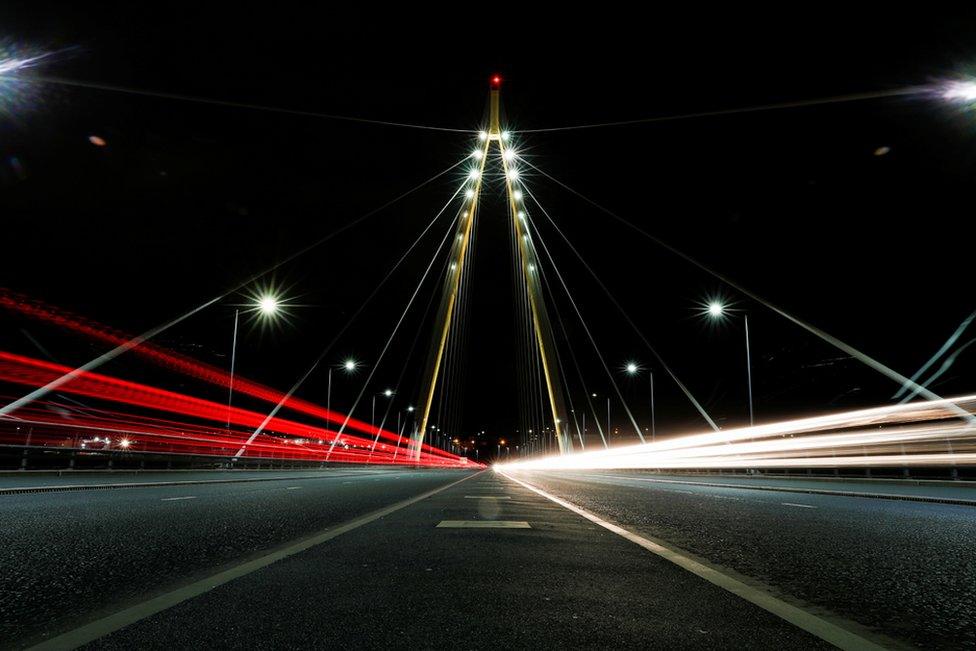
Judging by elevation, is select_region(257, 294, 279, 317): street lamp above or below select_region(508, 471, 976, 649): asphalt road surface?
above

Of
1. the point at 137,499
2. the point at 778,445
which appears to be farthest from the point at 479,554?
the point at 778,445

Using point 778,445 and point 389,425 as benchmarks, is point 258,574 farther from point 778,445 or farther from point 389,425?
point 389,425

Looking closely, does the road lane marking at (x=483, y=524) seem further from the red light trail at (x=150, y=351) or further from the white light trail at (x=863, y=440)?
the red light trail at (x=150, y=351)

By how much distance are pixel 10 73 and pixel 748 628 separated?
15344 millimetres

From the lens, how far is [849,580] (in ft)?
14.2

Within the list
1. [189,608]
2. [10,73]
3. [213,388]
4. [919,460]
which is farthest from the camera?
[213,388]

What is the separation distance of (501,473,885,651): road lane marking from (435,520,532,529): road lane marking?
142cm

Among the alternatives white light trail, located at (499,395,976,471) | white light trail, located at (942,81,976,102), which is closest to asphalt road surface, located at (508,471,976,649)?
white light trail, located at (942,81,976,102)

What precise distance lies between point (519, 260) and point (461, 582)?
44.0 meters

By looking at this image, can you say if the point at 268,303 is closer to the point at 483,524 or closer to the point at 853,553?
the point at 483,524

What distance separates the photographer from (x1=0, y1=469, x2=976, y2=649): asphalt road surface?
9.64 feet

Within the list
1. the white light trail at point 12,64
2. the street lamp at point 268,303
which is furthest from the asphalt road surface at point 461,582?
the street lamp at point 268,303

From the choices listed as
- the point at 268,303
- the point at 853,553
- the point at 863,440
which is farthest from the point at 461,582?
the point at 268,303

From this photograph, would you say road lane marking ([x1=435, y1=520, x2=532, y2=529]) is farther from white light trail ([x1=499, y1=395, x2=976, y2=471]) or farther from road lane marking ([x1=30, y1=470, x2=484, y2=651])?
white light trail ([x1=499, y1=395, x2=976, y2=471])
